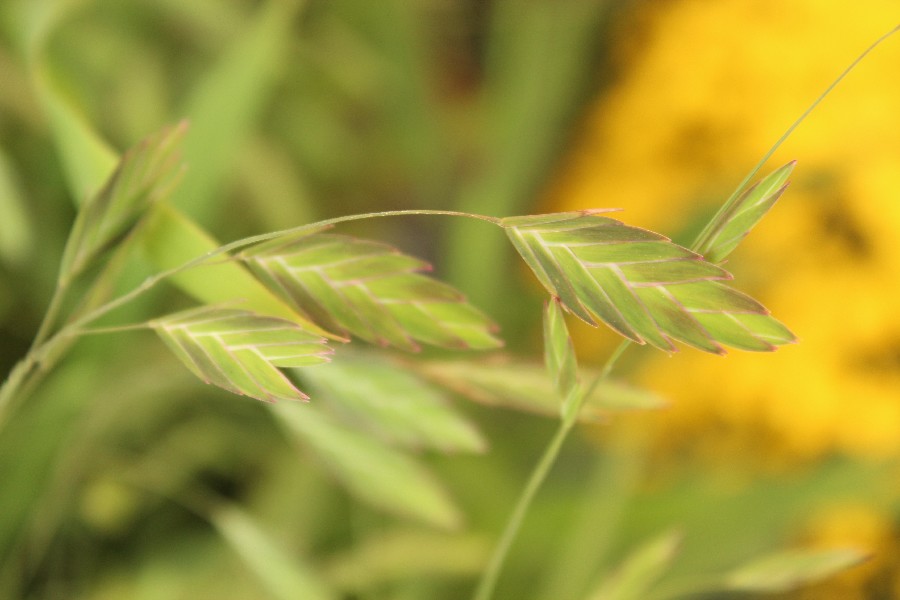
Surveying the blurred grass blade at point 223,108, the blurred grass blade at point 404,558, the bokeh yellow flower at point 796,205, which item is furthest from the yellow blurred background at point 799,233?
the blurred grass blade at point 223,108

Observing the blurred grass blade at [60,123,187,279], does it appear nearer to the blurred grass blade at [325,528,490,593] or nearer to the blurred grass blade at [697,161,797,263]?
the blurred grass blade at [697,161,797,263]

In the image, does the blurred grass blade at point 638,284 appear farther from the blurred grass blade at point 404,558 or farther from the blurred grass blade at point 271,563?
the blurred grass blade at point 404,558

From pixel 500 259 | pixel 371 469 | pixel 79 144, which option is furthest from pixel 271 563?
pixel 500 259

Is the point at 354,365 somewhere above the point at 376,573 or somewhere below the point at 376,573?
above

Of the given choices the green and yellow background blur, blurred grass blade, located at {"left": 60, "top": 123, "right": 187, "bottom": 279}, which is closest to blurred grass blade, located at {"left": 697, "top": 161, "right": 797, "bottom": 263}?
blurred grass blade, located at {"left": 60, "top": 123, "right": 187, "bottom": 279}

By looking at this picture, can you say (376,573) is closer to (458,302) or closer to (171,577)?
(171,577)

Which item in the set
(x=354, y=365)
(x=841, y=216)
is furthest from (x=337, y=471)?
(x=841, y=216)
